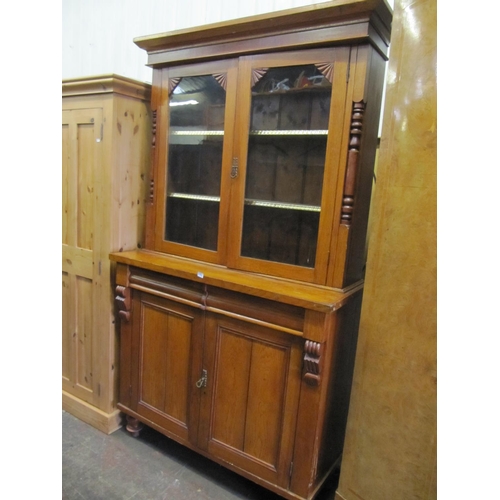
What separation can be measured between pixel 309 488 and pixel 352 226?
1004 millimetres

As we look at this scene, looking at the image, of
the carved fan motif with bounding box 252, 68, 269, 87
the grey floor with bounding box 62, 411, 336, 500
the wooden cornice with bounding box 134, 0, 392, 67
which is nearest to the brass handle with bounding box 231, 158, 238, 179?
the carved fan motif with bounding box 252, 68, 269, 87

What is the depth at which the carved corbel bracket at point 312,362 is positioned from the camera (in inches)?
50.2

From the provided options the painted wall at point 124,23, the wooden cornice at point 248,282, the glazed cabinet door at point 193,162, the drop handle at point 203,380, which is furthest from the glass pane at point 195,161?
the painted wall at point 124,23

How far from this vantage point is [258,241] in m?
1.58

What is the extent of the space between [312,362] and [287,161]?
0.82 metres

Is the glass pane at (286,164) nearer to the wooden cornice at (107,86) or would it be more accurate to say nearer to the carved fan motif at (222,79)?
the carved fan motif at (222,79)

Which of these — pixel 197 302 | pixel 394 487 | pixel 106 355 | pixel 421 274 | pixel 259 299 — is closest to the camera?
pixel 421 274

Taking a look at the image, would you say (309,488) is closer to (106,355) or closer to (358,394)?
(358,394)

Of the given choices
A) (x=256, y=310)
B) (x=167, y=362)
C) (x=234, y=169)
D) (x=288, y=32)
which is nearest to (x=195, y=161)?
(x=234, y=169)

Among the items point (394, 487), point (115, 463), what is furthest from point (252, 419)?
point (115, 463)

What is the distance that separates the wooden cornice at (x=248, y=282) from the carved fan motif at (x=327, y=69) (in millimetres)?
778

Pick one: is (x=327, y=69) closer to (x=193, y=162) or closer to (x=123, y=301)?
(x=193, y=162)

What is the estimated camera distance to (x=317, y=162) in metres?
1.46
